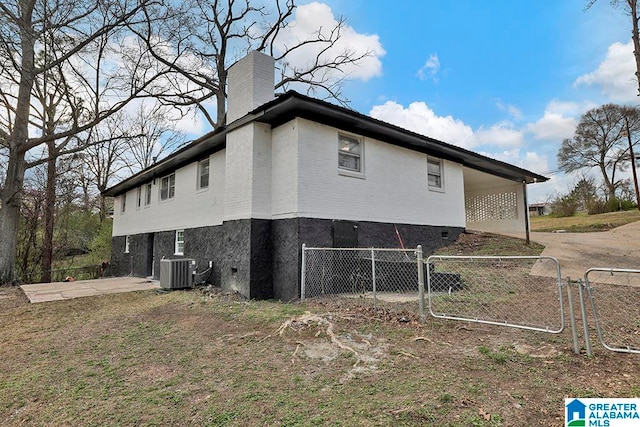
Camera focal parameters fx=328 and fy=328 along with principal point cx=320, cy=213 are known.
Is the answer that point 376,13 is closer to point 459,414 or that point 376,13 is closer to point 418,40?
point 418,40

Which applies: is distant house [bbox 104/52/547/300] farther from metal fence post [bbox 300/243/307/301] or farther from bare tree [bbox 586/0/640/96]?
bare tree [bbox 586/0/640/96]

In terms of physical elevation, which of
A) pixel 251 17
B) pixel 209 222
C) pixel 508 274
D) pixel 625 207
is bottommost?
pixel 508 274

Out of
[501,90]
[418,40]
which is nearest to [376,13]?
[418,40]

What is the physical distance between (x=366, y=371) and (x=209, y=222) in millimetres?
7608

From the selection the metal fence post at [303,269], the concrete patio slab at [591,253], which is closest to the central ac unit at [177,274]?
the metal fence post at [303,269]

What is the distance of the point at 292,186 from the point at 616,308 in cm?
596

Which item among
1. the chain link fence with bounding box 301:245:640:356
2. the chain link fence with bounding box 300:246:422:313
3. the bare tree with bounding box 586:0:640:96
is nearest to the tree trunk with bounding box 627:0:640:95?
the bare tree with bounding box 586:0:640:96

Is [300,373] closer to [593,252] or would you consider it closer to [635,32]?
[593,252]

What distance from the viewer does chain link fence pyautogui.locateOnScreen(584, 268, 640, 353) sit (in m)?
3.15

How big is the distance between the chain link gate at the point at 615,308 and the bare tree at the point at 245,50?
47.3ft

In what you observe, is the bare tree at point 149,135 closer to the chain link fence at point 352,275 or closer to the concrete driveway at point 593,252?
the chain link fence at point 352,275

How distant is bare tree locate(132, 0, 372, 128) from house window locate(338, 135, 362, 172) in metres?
10.3

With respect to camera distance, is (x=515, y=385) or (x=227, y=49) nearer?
(x=515, y=385)

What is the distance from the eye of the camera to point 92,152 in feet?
73.4
